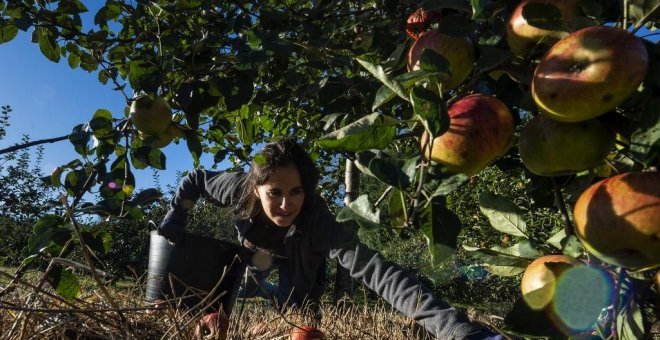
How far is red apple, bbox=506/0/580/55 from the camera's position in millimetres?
490

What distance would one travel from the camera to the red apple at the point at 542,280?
43 cm

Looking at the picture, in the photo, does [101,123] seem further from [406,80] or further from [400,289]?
[400,289]

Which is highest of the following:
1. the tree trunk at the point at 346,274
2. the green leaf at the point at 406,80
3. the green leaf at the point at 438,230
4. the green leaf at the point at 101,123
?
the green leaf at the point at 101,123

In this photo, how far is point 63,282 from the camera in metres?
0.83

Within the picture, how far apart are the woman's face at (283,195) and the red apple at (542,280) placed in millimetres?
1706

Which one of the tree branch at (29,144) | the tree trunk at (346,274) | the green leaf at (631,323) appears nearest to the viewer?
the green leaf at (631,323)

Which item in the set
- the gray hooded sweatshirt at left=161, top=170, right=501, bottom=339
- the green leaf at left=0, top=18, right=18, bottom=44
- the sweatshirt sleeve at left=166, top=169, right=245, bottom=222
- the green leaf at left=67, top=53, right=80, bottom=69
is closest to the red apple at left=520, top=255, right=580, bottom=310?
the gray hooded sweatshirt at left=161, top=170, right=501, bottom=339

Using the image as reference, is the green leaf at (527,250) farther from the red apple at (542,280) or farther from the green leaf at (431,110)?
the green leaf at (431,110)

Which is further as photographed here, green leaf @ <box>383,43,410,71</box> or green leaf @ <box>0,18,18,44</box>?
green leaf @ <box>0,18,18,44</box>

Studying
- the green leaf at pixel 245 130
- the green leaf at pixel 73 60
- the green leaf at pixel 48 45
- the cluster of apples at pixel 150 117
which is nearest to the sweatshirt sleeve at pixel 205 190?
the green leaf at pixel 245 130

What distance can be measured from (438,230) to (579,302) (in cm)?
15

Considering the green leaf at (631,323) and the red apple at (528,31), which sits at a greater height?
the red apple at (528,31)

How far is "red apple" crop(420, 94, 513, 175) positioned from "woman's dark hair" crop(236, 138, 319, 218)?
1.56 m

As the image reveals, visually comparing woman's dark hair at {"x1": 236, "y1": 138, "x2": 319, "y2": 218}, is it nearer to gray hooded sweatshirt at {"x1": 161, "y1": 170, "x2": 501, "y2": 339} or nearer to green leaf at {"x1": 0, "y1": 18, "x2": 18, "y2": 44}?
gray hooded sweatshirt at {"x1": 161, "y1": 170, "x2": 501, "y2": 339}
